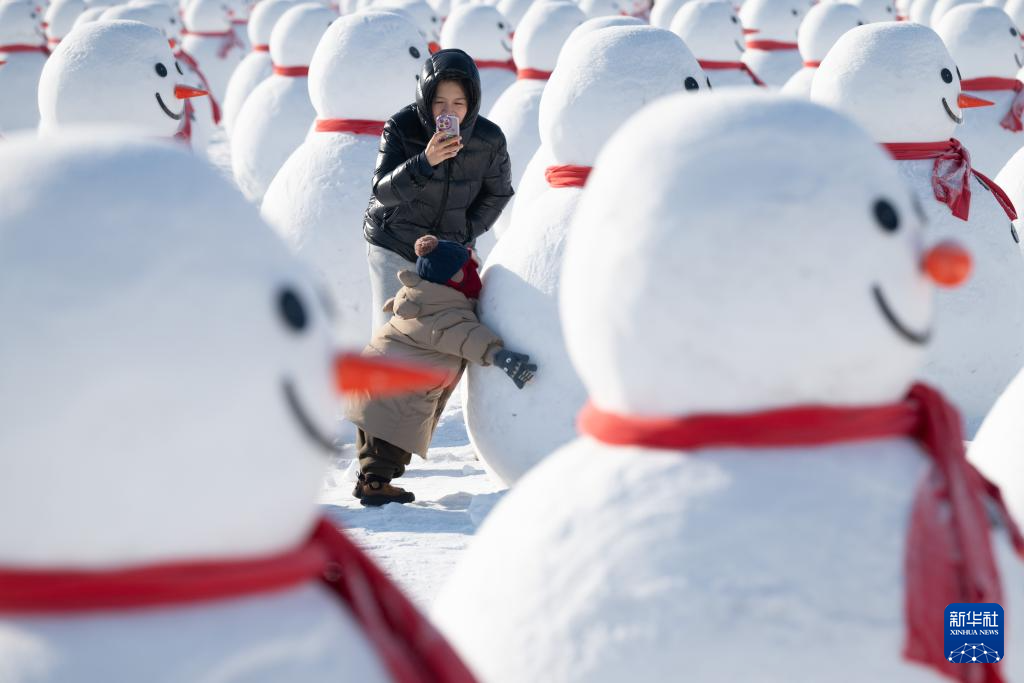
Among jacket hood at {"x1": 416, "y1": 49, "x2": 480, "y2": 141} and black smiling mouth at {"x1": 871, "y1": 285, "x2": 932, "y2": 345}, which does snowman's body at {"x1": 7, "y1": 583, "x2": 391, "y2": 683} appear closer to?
black smiling mouth at {"x1": 871, "y1": 285, "x2": 932, "y2": 345}

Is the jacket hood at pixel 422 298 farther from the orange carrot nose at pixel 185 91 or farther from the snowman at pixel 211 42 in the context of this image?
the snowman at pixel 211 42

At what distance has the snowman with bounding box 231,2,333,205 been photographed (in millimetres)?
9500

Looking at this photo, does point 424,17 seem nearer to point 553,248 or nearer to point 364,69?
point 364,69

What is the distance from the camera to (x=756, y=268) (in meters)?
2.21

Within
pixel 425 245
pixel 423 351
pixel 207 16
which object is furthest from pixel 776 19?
pixel 423 351

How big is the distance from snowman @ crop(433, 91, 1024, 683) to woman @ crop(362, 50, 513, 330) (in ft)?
8.96

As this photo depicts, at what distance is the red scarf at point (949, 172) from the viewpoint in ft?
17.7

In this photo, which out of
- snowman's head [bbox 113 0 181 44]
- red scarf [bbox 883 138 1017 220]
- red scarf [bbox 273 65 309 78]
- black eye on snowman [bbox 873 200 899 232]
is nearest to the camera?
black eye on snowman [bbox 873 200 899 232]

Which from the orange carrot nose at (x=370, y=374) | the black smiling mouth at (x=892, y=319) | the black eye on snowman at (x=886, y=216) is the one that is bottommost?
the black smiling mouth at (x=892, y=319)

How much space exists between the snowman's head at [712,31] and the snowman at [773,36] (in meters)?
1.42

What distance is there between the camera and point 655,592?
2193mm

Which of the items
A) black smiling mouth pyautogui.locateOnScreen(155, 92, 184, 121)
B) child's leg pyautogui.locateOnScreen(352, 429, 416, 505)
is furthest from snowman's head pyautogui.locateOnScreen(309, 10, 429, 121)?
child's leg pyautogui.locateOnScreen(352, 429, 416, 505)

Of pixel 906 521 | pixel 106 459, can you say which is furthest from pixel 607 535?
pixel 106 459

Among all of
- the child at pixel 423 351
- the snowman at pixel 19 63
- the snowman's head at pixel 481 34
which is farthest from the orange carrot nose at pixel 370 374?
the snowman at pixel 19 63
